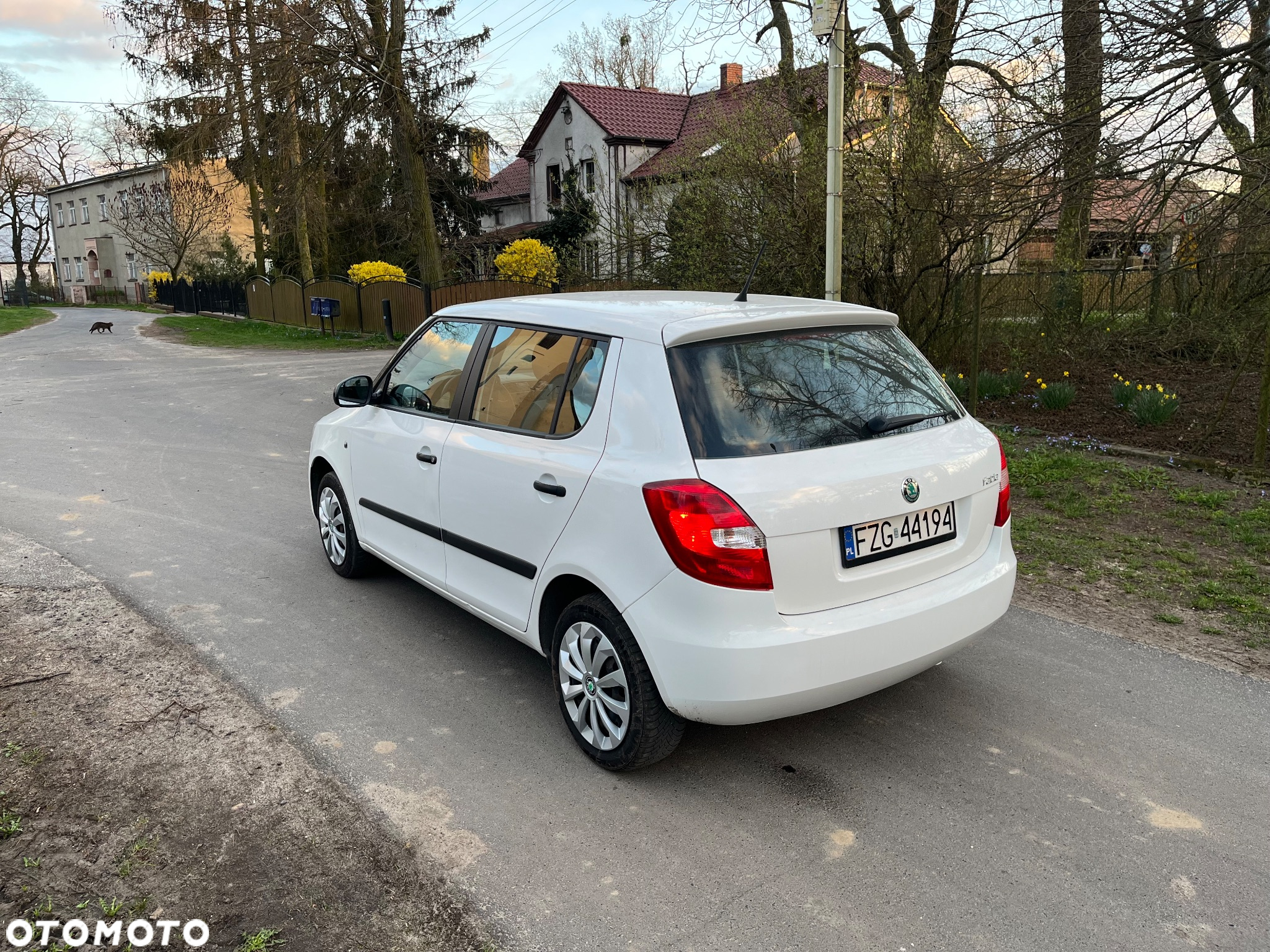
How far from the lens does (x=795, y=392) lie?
133 inches

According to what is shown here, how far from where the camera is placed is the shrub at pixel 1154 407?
8719 mm

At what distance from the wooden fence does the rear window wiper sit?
1599 cm

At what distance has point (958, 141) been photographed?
966 cm

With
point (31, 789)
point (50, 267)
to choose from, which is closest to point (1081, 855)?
point (31, 789)

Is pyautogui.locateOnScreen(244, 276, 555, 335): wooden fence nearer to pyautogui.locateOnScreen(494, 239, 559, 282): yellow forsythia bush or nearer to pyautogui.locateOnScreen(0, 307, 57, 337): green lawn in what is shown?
pyautogui.locateOnScreen(494, 239, 559, 282): yellow forsythia bush

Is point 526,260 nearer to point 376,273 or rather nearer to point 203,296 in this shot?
point 376,273

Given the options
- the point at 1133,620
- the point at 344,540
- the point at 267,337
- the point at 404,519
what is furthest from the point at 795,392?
the point at 267,337

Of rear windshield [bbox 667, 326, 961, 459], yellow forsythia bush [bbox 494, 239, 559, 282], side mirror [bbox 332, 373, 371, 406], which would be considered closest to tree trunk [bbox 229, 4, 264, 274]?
yellow forsythia bush [bbox 494, 239, 559, 282]

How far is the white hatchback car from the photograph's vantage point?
120 inches

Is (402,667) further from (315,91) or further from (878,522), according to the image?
(315,91)

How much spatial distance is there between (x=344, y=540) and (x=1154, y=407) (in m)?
7.38

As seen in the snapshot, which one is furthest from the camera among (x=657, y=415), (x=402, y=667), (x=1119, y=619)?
(x=1119, y=619)

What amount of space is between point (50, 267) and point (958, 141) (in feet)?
261

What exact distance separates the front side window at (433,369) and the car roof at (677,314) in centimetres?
24
